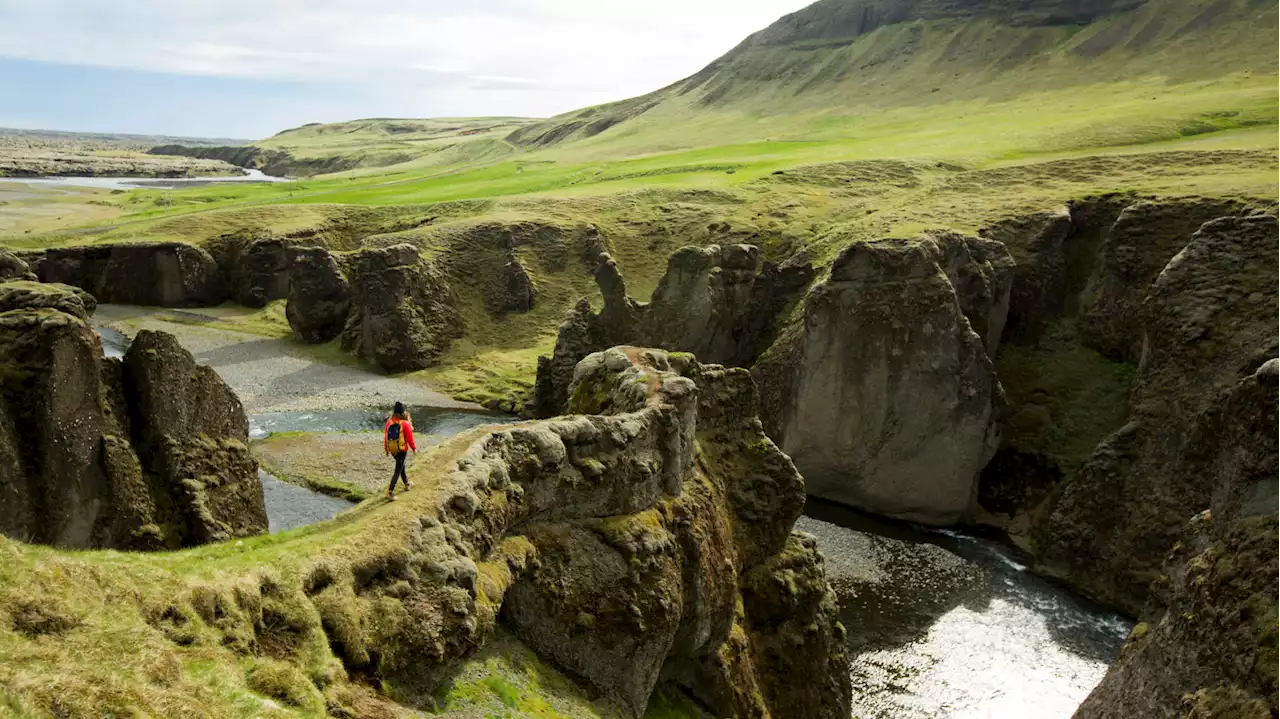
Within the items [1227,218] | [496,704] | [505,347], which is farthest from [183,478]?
[505,347]

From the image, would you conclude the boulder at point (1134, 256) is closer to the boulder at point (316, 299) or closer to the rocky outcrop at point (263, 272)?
the boulder at point (316, 299)

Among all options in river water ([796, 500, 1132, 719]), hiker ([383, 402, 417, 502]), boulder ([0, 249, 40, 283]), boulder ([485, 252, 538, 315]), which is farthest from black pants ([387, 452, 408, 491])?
boulder ([485, 252, 538, 315])

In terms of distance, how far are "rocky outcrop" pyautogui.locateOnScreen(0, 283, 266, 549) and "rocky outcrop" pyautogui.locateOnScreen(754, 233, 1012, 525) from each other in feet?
107

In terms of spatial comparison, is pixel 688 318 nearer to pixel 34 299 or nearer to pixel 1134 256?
pixel 1134 256

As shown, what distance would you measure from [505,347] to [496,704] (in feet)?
224

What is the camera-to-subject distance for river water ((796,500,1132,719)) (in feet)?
115

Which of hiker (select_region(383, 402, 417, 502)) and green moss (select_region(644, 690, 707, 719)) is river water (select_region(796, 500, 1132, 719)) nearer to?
green moss (select_region(644, 690, 707, 719))

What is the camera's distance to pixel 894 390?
52.8m

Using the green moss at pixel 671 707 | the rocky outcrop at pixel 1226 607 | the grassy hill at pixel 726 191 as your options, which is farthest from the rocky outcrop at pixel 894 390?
the green moss at pixel 671 707

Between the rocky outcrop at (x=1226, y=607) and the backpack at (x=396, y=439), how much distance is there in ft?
61.4

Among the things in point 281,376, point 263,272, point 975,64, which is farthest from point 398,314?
point 975,64

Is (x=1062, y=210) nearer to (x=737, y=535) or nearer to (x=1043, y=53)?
(x=737, y=535)

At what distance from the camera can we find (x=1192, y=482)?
134 ft

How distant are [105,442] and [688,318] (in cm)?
4248
